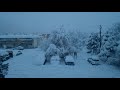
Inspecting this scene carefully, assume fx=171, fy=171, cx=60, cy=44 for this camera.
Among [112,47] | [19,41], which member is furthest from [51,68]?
[112,47]

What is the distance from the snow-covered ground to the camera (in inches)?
139

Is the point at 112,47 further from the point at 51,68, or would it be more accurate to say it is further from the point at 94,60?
the point at 51,68

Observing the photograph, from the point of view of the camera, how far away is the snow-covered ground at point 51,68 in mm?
3525

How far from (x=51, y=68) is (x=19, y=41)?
87 centimetres

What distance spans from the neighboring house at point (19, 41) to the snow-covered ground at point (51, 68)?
126mm

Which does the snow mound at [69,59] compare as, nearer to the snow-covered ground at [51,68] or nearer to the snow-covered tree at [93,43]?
the snow-covered ground at [51,68]

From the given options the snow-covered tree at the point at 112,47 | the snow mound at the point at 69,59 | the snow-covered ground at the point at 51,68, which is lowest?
the snow-covered ground at the point at 51,68

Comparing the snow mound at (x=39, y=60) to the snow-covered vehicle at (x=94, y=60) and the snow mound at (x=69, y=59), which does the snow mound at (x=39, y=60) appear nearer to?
the snow mound at (x=69, y=59)

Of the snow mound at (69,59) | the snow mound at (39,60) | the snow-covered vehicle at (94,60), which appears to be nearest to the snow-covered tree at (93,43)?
the snow-covered vehicle at (94,60)

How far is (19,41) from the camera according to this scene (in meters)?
3.57

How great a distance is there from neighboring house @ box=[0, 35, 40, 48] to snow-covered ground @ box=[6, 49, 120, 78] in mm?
126

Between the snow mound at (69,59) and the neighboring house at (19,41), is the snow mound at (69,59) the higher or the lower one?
the lower one

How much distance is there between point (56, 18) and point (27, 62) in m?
1.10
